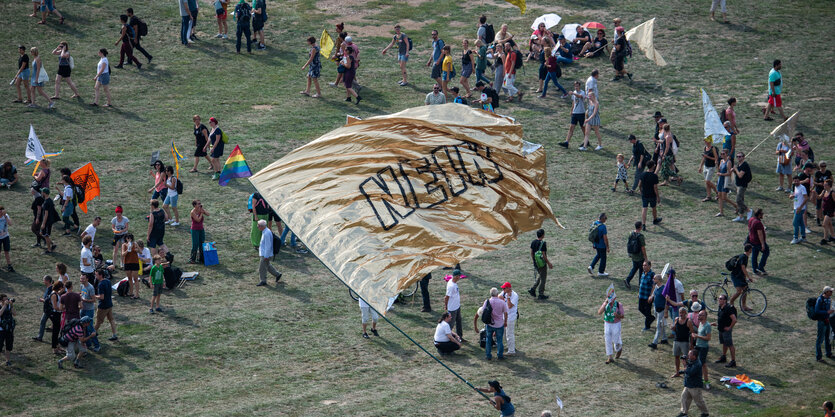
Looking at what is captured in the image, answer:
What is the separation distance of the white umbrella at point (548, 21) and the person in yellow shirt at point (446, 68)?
20.1ft

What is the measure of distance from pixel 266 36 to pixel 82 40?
7592 mm

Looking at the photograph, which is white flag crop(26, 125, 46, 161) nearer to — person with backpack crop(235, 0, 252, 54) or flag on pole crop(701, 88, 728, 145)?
person with backpack crop(235, 0, 252, 54)

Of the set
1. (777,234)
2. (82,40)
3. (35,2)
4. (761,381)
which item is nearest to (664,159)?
(777,234)

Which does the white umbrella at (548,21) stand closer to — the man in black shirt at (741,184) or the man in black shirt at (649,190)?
the man in black shirt at (741,184)

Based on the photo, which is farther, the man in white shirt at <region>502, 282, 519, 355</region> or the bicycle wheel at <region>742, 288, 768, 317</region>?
the bicycle wheel at <region>742, 288, 768, 317</region>

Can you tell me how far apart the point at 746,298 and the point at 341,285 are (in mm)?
10091

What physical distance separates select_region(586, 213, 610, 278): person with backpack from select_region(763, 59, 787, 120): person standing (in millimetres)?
12920

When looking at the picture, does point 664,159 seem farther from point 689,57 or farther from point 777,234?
point 689,57

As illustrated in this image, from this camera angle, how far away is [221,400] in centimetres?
1708

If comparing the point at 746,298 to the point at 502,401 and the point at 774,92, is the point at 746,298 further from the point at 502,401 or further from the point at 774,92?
the point at 774,92

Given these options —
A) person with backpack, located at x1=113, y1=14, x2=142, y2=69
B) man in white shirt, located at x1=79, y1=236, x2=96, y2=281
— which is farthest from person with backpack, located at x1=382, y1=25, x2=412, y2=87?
man in white shirt, located at x1=79, y1=236, x2=96, y2=281

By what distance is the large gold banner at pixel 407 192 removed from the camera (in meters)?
10.5

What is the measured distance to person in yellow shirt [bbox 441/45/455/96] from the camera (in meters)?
31.6

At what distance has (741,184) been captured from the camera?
25.4 meters
